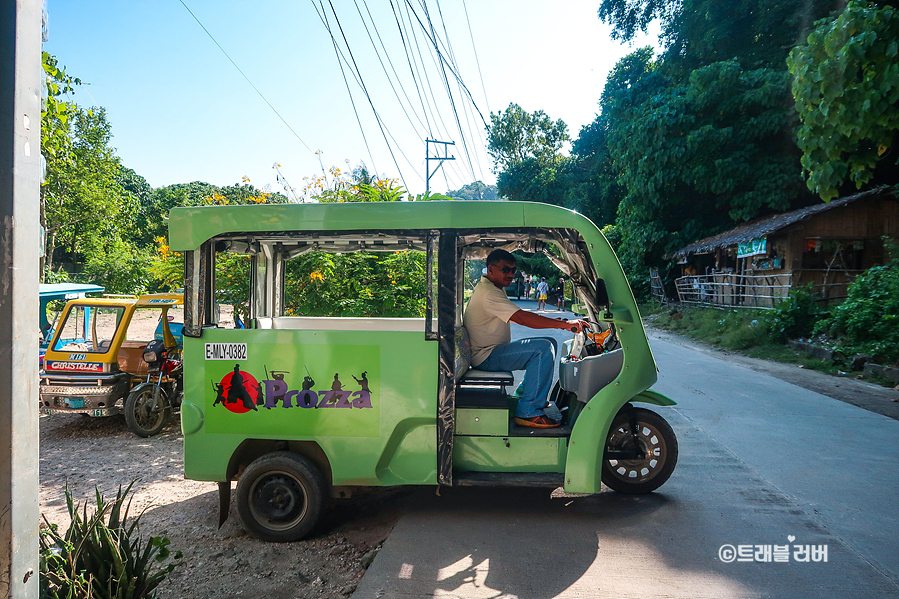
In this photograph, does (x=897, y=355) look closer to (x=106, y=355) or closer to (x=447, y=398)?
(x=447, y=398)

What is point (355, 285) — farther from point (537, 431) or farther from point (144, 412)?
point (537, 431)

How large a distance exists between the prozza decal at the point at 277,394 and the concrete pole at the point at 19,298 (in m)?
2.20

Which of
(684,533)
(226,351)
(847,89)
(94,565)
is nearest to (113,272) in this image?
(226,351)

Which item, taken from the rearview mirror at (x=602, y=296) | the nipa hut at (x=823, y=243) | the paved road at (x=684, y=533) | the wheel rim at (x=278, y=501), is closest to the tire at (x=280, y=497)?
the wheel rim at (x=278, y=501)

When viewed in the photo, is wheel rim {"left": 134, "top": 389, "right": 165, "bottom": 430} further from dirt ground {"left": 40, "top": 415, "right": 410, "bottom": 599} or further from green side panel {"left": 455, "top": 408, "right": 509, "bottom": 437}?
green side panel {"left": 455, "top": 408, "right": 509, "bottom": 437}

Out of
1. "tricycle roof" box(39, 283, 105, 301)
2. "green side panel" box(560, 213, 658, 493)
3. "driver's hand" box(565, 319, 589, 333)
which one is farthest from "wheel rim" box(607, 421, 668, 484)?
"tricycle roof" box(39, 283, 105, 301)

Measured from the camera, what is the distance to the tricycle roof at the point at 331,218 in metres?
4.03

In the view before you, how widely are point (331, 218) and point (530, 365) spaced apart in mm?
1848

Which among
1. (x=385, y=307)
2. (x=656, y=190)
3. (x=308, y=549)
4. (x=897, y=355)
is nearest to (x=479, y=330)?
(x=308, y=549)

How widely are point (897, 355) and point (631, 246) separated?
57.2ft

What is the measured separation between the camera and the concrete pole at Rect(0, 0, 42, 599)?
5.71ft

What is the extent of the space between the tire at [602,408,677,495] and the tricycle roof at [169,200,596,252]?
1798mm

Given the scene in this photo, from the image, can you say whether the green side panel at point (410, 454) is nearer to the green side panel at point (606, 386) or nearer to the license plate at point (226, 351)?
the green side panel at point (606, 386)

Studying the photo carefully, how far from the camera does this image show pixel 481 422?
165 inches
